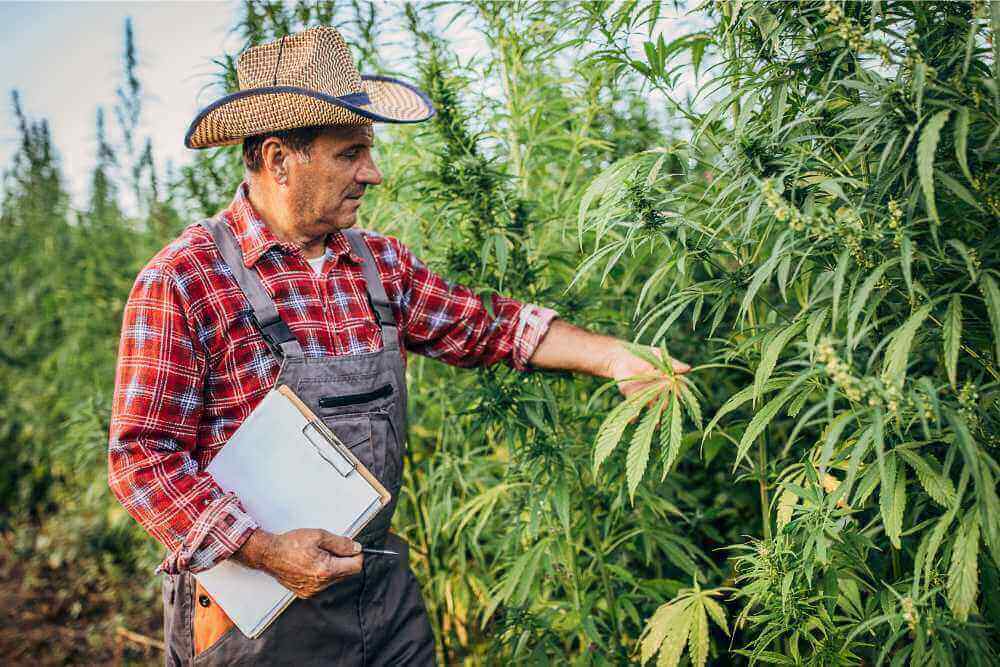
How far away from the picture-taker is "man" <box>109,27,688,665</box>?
1809 millimetres

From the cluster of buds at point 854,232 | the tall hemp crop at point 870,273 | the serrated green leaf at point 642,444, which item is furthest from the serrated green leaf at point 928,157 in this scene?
the serrated green leaf at point 642,444

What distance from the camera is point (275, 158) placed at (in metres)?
2.08

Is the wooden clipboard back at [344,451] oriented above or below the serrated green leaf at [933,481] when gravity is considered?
above

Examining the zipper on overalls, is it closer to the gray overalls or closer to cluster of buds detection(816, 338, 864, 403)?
the gray overalls

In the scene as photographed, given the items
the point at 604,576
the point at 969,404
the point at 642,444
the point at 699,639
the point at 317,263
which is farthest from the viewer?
the point at 604,576

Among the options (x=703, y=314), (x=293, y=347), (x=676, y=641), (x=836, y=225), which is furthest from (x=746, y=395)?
(x=703, y=314)

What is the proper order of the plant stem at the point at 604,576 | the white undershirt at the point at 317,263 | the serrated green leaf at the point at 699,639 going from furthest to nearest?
the plant stem at the point at 604,576
the white undershirt at the point at 317,263
the serrated green leaf at the point at 699,639

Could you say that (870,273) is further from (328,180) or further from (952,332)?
(328,180)

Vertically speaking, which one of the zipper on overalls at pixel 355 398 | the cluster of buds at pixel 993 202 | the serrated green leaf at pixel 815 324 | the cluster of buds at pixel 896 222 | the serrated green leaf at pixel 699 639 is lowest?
the serrated green leaf at pixel 699 639

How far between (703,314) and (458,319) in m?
0.98

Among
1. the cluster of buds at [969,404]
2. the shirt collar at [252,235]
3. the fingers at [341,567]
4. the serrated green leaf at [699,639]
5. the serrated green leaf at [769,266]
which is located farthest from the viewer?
the shirt collar at [252,235]

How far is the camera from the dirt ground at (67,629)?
159 inches

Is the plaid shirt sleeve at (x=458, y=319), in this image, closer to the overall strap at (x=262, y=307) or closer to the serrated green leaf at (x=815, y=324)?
the overall strap at (x=262, y=307)

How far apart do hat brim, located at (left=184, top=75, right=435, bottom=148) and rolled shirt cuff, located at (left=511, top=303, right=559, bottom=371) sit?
23.9 inches
